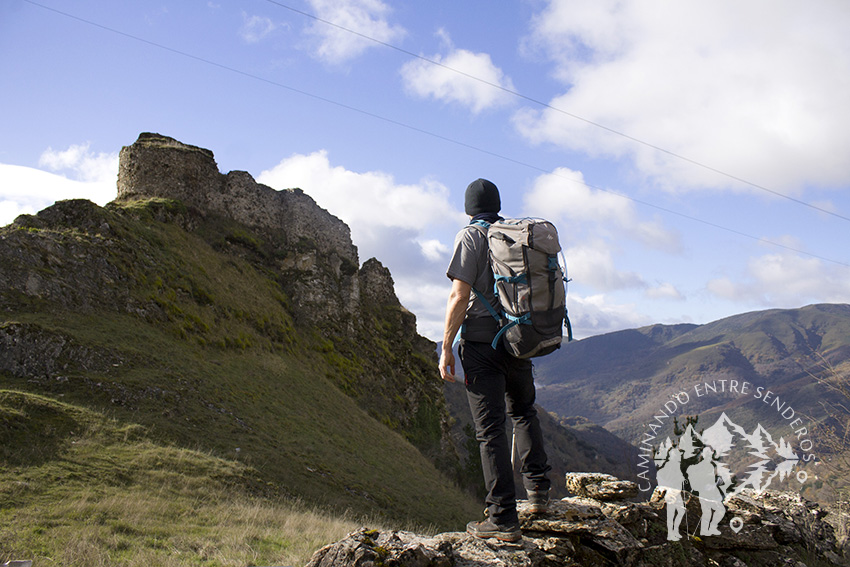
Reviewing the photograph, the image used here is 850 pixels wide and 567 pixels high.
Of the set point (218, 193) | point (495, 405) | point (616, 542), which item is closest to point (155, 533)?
point (495, 405)

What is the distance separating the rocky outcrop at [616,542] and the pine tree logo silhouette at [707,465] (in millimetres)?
111

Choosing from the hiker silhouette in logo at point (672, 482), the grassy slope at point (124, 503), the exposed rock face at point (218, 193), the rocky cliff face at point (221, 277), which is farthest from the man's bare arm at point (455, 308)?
the exposed rock face at point (218, 193)

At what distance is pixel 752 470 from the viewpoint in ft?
20.8

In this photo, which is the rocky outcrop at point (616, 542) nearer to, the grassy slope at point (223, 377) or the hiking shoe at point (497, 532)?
the hiking shoe at point (497, 532)

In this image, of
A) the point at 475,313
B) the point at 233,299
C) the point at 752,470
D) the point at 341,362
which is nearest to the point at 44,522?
the point at 475,313

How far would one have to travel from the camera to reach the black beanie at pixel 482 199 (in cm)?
447

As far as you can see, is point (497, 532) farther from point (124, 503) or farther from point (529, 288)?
point (124, 503)

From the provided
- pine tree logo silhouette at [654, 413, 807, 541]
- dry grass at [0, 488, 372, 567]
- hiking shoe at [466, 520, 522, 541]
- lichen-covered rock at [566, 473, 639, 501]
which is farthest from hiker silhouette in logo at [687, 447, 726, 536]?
dry grass at [0, 488, 372, 567]

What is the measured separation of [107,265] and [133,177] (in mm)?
9474

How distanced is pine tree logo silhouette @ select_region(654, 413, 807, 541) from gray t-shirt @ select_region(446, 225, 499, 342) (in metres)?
2.67

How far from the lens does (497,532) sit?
3.90m

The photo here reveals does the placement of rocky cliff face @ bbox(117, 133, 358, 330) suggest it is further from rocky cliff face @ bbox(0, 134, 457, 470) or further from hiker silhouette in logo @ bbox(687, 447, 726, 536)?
hiker silhouette in logo @ bbox(687, 447, 726, 536)

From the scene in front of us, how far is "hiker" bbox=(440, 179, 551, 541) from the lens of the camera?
391cm

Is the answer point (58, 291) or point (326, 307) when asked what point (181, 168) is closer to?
point (326, 307)
